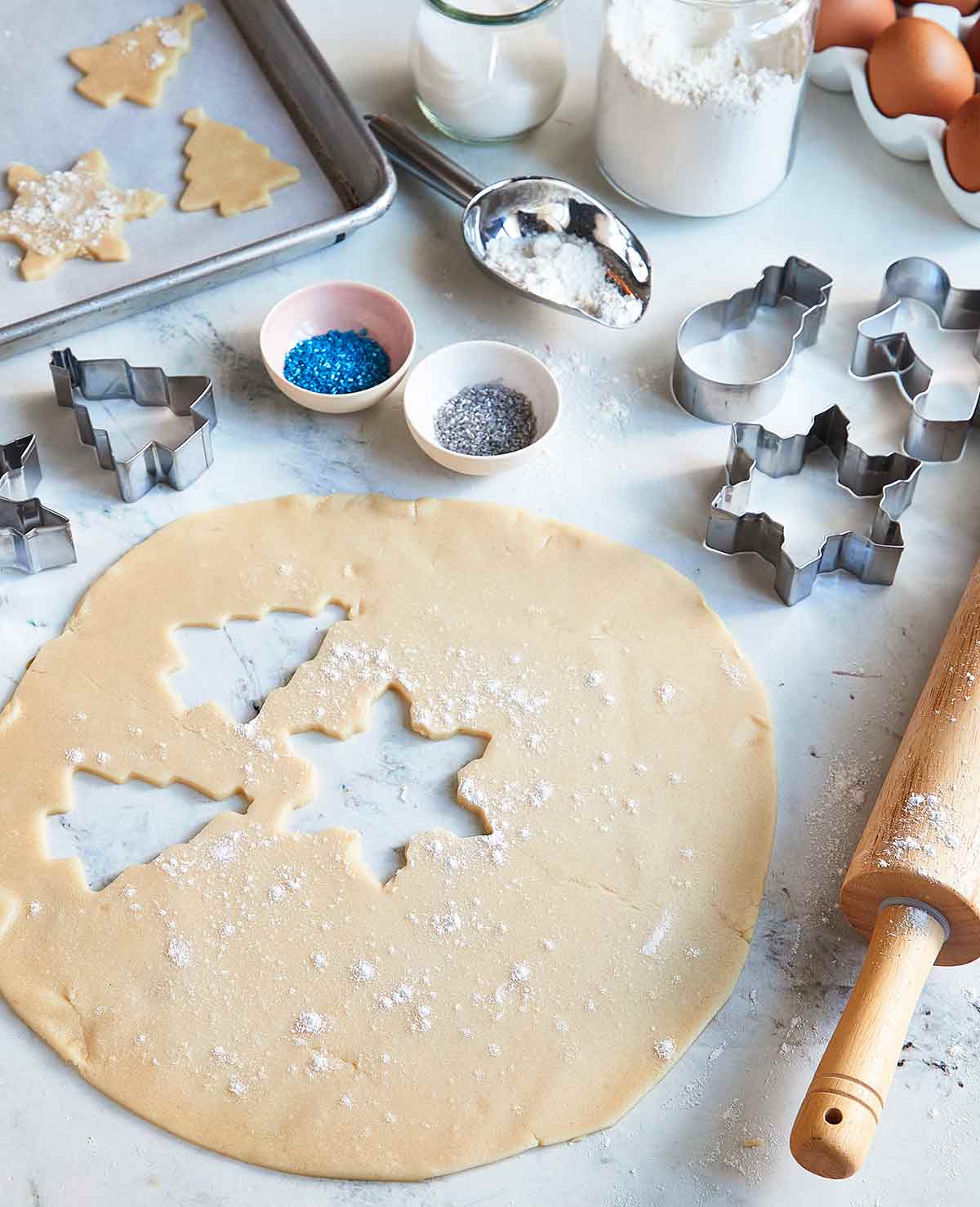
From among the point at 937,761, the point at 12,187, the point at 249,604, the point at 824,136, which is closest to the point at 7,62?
the point at 12,187

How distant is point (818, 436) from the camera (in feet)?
4.48

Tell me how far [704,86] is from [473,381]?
1.33 ft

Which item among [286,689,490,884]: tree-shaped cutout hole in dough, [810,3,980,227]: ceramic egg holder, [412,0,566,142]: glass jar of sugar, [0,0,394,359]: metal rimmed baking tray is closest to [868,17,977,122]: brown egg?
[810,3,980,227]: ceramic egg holder

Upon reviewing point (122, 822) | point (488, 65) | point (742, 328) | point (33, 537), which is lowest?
point (122, 822)

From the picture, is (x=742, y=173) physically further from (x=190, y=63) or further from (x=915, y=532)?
(x=190, y=63)

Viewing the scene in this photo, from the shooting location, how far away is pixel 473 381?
55.5 inches

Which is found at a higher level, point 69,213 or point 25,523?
point 69,213

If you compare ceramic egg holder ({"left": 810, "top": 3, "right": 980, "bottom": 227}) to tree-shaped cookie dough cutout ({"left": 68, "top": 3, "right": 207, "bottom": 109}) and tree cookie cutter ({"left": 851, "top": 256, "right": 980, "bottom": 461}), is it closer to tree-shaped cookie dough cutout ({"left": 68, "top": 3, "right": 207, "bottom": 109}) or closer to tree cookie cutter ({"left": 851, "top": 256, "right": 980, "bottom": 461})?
tree cookie cutter ({"left": 851, "top": 256, "right": 980, "bottom": 461})

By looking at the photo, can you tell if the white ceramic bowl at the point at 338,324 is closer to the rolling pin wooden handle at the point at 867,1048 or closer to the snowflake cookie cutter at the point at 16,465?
the snowflake cookie cutter at the point at 16,465

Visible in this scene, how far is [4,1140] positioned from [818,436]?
1.00m

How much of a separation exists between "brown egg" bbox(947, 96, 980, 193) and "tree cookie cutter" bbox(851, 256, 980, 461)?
0.12 meters

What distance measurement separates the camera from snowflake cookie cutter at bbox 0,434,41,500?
1312 mm

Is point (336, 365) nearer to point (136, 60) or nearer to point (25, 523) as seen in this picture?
point (25, 523)

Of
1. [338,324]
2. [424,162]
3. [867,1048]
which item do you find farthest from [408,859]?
[424,162]
